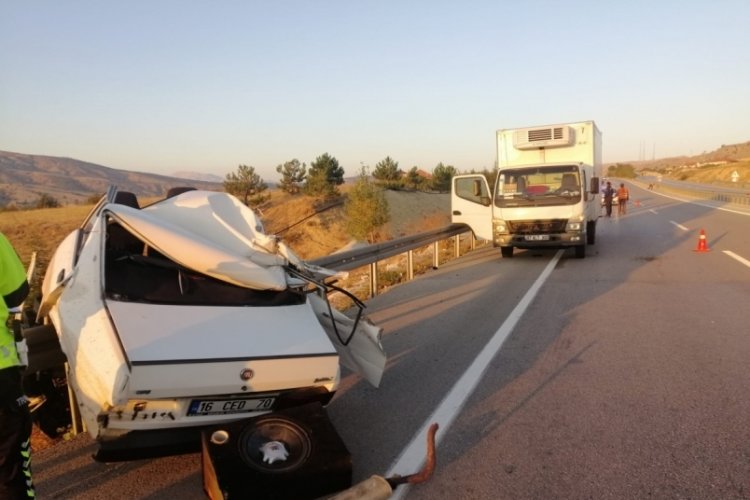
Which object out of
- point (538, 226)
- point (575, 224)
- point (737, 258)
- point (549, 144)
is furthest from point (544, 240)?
point (737, 258)

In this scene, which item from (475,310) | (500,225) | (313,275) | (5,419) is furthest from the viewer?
(500,225)

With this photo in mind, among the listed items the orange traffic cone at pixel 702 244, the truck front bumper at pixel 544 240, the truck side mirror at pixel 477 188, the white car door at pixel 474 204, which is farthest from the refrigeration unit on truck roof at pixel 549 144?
the orange traffic cone at pixel 702 244

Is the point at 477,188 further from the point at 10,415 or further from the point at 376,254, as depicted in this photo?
the point at 10,415

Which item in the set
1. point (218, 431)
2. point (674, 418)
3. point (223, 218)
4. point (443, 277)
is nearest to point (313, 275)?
point (223, 218)

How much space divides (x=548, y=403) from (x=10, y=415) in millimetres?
3829

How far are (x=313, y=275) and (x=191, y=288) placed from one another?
115 cm

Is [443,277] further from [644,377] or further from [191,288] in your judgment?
[191,288]

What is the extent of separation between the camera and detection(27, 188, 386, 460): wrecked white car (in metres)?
3.47

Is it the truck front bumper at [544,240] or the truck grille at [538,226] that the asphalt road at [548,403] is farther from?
the truck grille at [538,226]

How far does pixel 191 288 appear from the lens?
415 cm

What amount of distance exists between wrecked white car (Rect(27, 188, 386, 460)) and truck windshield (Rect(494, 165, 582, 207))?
10560mm

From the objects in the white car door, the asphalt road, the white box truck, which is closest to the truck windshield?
the white box truck

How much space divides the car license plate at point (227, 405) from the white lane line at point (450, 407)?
91 centimetres

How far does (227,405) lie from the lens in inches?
148
